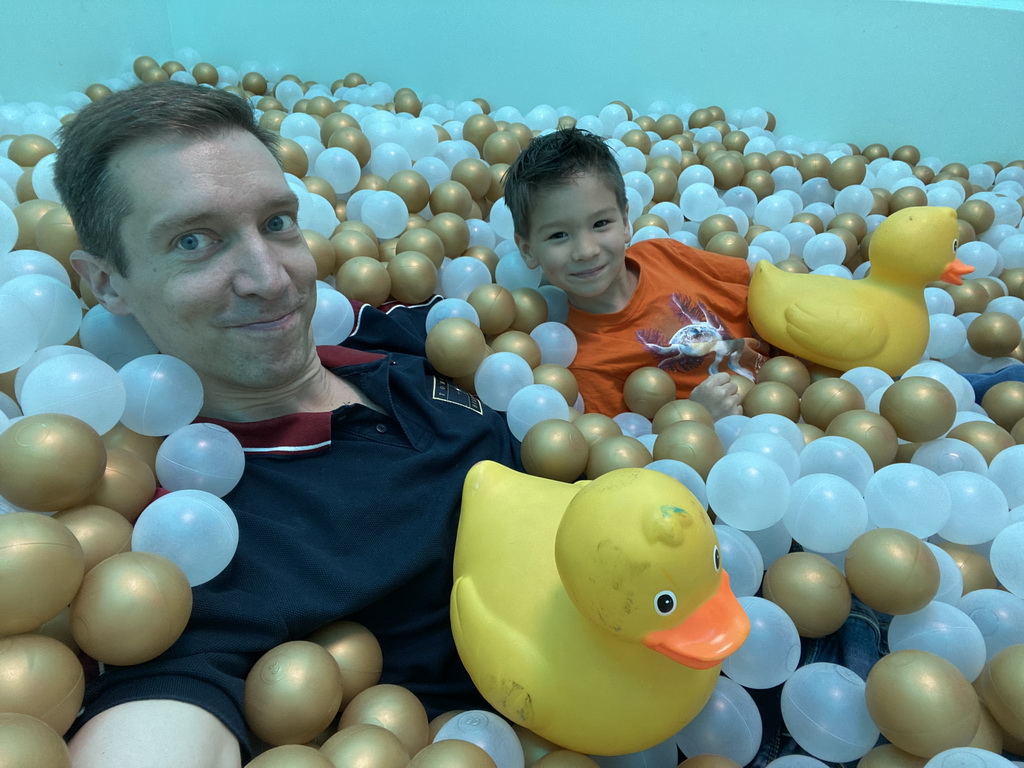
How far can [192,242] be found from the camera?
0.94m

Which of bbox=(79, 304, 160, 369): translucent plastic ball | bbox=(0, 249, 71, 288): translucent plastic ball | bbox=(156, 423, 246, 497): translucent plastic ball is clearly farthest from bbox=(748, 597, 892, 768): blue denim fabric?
bbox=(0, 249, 71, 288): translucent plastic ball

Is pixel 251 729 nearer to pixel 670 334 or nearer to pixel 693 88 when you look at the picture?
pixel 670 334

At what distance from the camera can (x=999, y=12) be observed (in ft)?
7.57

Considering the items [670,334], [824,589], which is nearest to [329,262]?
[670,334]

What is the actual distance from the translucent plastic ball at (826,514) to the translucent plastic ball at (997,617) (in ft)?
0.51

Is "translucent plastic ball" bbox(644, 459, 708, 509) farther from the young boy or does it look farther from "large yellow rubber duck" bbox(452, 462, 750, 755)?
the young boy

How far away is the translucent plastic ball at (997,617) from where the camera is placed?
87 centimetres

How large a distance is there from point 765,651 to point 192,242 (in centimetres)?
86

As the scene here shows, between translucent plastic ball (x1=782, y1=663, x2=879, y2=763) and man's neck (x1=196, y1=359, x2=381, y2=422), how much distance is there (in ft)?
2.34

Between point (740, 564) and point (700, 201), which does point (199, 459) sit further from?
point (700, 201)

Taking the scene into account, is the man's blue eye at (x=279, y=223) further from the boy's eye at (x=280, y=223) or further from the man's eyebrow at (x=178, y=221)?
the man's eyebrow at (x=178, y=221)

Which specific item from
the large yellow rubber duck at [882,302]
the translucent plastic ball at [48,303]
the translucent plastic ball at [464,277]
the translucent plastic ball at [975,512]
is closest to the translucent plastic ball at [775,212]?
the large yellow rubber duck at [882,302]

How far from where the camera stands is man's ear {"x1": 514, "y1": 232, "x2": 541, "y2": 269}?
5.17 ft

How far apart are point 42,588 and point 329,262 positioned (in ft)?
2.94
